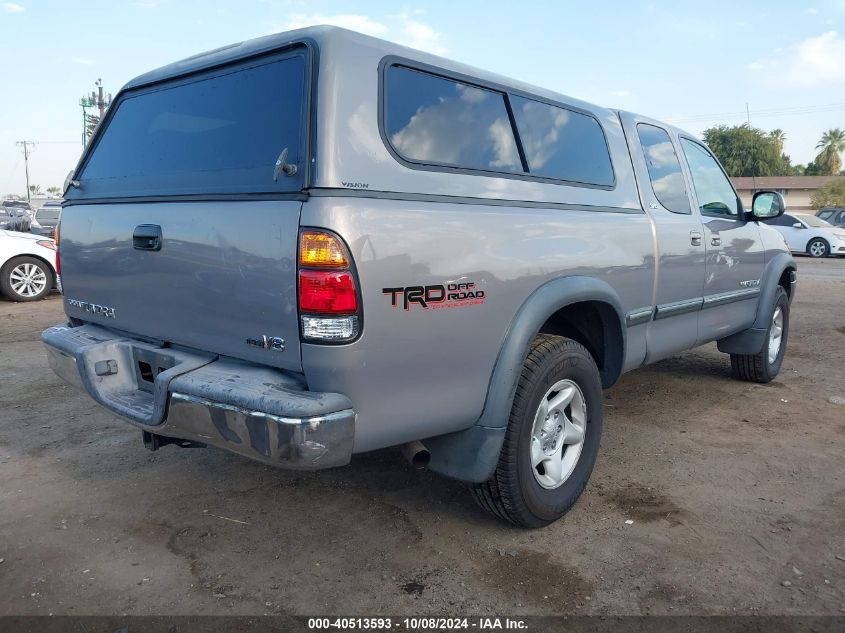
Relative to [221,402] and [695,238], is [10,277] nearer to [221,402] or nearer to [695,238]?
[221,402]

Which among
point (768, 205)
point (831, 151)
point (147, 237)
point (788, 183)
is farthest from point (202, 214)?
point (831, 151)

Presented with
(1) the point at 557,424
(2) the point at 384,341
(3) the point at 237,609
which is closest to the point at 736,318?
(1) the point at 557,424

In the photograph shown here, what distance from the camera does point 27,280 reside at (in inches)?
399

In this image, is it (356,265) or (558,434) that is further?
(558,434)

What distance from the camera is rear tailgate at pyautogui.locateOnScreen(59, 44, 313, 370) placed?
2.35m

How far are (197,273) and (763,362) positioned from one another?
4640mm

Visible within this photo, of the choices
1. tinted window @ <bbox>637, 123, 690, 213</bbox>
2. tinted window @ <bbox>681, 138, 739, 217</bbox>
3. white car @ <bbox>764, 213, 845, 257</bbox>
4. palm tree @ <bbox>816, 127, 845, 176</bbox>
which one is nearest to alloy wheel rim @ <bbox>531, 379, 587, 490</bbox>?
tinted window @ <bbox>637, 123, 690, 213</bbox>

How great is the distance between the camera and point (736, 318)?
5.01m

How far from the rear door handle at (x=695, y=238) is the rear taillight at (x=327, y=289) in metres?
2.80

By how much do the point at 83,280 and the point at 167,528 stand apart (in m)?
1.24

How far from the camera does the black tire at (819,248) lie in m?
20.3

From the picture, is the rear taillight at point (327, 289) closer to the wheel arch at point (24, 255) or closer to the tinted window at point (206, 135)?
the tinted window at point (206, 135)

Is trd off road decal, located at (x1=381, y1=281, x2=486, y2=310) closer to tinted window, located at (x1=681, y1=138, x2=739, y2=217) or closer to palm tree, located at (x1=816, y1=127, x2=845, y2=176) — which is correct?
tinted window, located at (x1=681, y1=138, x2=739, y2=217)

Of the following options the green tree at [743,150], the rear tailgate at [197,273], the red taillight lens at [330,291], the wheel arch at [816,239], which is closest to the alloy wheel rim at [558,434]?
the red taillight lens at [330,291]
